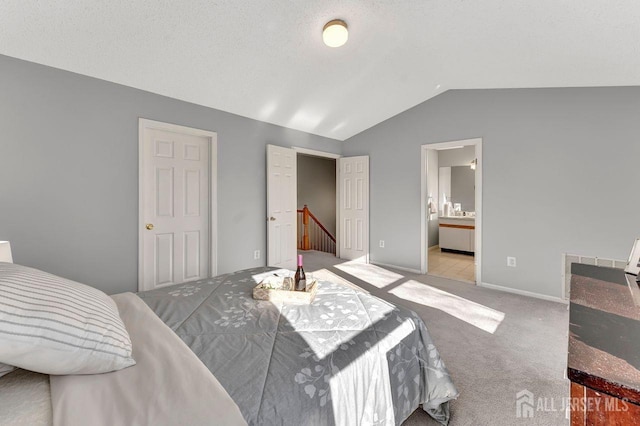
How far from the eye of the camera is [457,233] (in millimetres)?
6215

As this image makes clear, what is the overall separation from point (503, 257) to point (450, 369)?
2.43 meters

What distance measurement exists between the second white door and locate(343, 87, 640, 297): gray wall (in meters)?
3.28

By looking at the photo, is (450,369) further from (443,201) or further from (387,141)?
(443,201)

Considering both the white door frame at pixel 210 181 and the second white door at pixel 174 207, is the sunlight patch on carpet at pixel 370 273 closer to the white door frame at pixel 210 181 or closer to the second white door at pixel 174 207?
the white door frame at pixel 210 181

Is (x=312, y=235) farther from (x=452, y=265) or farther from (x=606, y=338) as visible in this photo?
(x=606, y=338)

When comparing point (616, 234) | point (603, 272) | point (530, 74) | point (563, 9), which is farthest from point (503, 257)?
point (563, 9)

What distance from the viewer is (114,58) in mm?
2535

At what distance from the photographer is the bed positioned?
797 mm

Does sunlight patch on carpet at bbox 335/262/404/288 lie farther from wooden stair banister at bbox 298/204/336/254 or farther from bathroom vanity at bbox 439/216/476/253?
bathroom vanity at bbox 439/216/476/253

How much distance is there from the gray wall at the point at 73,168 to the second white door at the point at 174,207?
16 centimetres

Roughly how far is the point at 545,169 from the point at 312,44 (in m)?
3.19

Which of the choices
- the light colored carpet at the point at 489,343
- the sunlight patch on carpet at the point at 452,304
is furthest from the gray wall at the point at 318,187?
the sunlight patch on carpet at the point at 452,304
